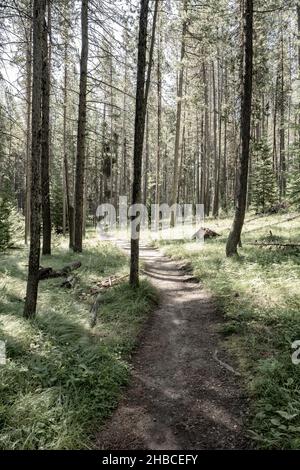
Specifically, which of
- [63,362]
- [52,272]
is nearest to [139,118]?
[52,272]

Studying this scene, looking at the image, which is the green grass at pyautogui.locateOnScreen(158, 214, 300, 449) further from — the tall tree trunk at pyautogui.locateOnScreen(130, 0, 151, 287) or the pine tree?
the pine tree

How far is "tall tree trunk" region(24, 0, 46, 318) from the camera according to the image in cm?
698

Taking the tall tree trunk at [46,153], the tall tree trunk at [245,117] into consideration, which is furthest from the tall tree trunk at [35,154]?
the tall tree trunk at [245,117]

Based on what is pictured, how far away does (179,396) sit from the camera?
5.50 m

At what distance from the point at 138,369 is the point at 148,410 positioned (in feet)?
3.95

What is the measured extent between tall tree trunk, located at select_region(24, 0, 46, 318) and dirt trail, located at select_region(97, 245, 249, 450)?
8.09ft

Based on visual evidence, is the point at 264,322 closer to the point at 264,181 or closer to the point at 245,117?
the point at 245,117

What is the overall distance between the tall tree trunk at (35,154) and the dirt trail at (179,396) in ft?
8.09

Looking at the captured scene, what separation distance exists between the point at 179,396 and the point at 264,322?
8.58ft

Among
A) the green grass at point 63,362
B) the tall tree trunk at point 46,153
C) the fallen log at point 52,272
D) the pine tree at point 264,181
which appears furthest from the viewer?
the pine tree at point 264,181

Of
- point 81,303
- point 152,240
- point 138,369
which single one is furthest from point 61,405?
point 152,240

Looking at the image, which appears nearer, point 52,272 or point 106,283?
point 106,283

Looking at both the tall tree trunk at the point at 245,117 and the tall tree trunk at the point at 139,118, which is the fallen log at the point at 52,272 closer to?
the tall tree trunk at the point at 139,118

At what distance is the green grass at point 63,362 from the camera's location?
4574 mm
